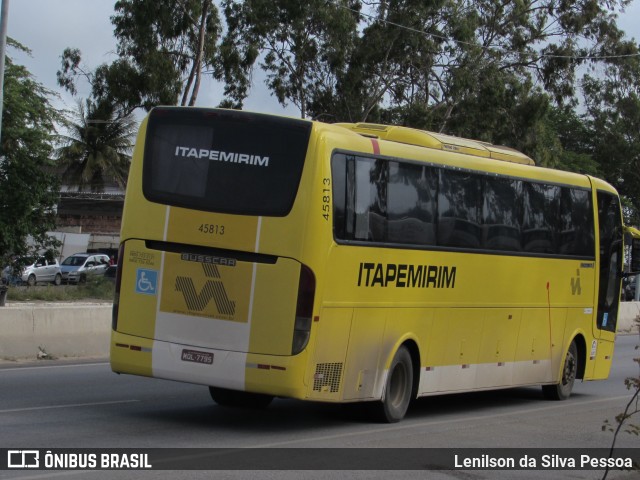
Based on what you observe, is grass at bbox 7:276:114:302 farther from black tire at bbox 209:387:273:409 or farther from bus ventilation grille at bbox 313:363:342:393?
bus ventilation grille at bbox 313:363:342:393

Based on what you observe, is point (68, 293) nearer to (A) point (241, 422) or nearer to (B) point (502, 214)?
(B) point (502, 214)

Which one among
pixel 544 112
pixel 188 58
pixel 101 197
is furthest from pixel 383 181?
pixel 101 197

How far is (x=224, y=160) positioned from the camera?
38.1 ft

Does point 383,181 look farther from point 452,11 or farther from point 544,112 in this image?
point 544,112

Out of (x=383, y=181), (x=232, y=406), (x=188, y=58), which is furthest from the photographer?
(x=188, y=58)

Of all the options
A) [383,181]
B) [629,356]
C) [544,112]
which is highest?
[544,112]

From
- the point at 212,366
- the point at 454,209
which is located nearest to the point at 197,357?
the point at 212,366

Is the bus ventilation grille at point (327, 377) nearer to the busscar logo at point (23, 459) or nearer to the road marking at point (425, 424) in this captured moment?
the road marking at point (425, 424)

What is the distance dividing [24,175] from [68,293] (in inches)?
359

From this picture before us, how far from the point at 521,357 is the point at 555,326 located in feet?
3.93

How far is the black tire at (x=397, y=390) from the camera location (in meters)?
12.8

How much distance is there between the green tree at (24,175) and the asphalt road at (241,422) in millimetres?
15237

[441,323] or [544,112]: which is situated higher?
[544,112]

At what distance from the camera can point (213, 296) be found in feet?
37.4
